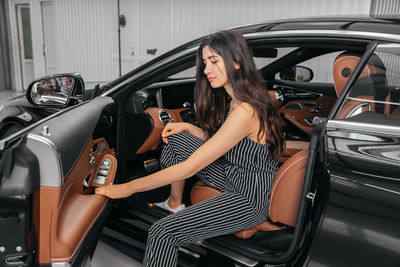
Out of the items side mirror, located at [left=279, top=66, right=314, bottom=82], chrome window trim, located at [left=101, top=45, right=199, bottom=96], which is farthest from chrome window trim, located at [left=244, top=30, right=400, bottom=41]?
side mirror, located at [left=279, top=66, right=314, bottom=82]

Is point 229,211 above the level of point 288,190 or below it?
below

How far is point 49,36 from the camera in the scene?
8.90m

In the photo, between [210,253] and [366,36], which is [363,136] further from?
[210,253]

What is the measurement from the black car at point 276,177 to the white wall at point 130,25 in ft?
14.7

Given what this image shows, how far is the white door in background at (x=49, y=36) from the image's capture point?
8.67 m

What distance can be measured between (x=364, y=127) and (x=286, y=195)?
436 mm

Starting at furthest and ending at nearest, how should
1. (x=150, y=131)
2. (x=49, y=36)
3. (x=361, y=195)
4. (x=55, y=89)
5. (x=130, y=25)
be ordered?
(x=49, y=36) → (x=130, y=25) → (x=150, y=131) → (x=55, y=89) → (x=361, y=195)

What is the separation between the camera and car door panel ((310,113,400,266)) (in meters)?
0.96

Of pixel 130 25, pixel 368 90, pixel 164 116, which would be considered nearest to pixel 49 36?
pixel 130 25

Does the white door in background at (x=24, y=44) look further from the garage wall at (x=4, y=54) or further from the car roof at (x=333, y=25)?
the car roof at (x=333, y=25)

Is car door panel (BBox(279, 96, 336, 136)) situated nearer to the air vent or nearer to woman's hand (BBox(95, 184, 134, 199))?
the air vent

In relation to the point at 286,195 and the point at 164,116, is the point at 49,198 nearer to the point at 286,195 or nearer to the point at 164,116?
the point at 286,195

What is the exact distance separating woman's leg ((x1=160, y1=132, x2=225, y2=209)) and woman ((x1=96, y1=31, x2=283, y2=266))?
122 millimetres

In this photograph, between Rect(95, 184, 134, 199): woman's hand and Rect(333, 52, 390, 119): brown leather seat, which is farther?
Rect(95, 184, 134, 199): woman's hand
